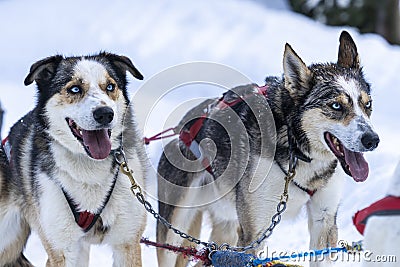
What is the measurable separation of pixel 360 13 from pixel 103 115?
1053 cm

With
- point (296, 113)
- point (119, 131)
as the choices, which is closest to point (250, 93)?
point (296, 113)

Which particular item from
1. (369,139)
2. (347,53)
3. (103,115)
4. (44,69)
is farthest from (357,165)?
(44,69)

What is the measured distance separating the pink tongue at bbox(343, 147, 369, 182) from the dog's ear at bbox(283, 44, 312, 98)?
383 mm

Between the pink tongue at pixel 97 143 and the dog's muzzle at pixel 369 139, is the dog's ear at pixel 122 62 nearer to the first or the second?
the pink tongue at pixel 97 143

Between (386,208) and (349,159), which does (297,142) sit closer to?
(349,159)

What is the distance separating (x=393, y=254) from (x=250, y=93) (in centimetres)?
185

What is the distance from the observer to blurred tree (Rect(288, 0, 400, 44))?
13367 mm

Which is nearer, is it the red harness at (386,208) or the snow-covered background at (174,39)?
the red harness at (386,208)

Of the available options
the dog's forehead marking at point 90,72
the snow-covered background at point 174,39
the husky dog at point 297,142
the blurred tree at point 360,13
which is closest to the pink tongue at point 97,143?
the dog's forehead marking at point 90,72

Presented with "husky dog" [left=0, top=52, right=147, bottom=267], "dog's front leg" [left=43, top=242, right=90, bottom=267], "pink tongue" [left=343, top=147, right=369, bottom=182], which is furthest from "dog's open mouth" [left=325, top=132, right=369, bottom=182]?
"dog's front leg" [left=43, top=242, right=90, bottom=267]

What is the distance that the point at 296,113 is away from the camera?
12.7 ft

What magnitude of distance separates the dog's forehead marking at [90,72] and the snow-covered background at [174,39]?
3497 mm

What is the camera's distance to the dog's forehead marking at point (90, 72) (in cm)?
374

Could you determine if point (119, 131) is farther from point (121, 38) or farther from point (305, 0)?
point (305, 0)
